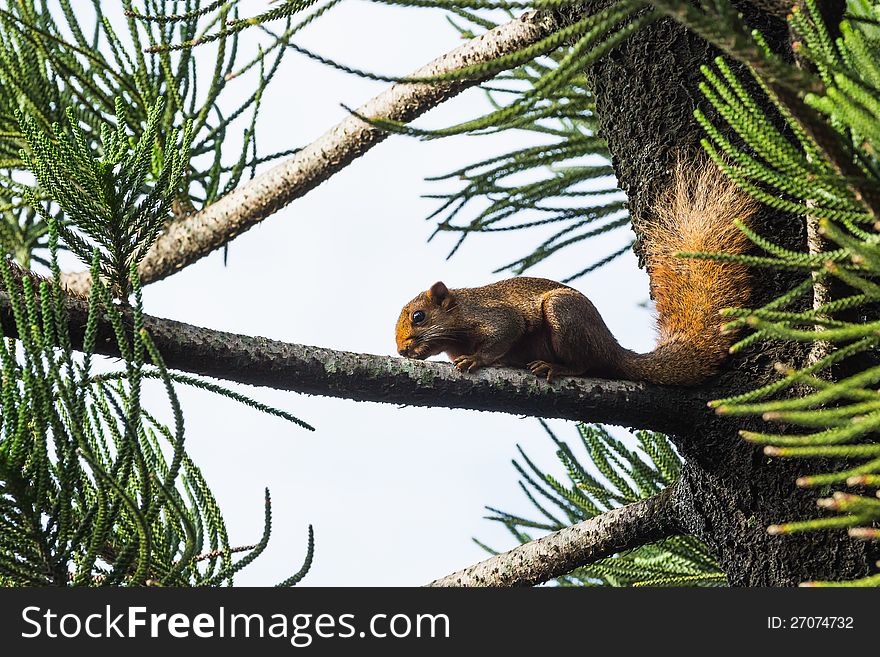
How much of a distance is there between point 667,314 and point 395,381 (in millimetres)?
562

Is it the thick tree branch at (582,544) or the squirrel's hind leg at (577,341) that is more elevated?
the squirrel's hind leg at (577,341)

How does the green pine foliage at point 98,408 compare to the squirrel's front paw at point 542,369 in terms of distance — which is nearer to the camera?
the green pine foliage at point 98,408

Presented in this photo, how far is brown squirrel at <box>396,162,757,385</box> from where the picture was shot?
155 centimetres

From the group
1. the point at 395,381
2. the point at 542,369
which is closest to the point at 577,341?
the point at 542,369

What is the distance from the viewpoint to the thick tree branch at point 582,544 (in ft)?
5.40

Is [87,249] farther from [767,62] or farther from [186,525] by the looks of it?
[767,62]

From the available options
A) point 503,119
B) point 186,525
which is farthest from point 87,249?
point 503,119

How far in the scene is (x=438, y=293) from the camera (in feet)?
6.88

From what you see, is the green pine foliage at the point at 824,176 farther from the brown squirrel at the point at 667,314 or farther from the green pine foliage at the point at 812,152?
the brown squirrel at the point at 667,314

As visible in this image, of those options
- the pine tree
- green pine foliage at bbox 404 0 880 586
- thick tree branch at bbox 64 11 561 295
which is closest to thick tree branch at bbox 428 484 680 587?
the pine tree

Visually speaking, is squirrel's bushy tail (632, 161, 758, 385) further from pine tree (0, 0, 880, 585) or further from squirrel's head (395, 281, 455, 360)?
squirrel's head (395, 281, 455, 360)

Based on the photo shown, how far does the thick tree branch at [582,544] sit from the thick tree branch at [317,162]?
0.88 m

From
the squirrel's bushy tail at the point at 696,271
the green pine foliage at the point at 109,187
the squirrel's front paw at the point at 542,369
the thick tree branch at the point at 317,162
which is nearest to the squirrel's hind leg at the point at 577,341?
the squirrel's front paw at the point at 542,369

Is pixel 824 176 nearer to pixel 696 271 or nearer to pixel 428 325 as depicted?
pixel 696 271
